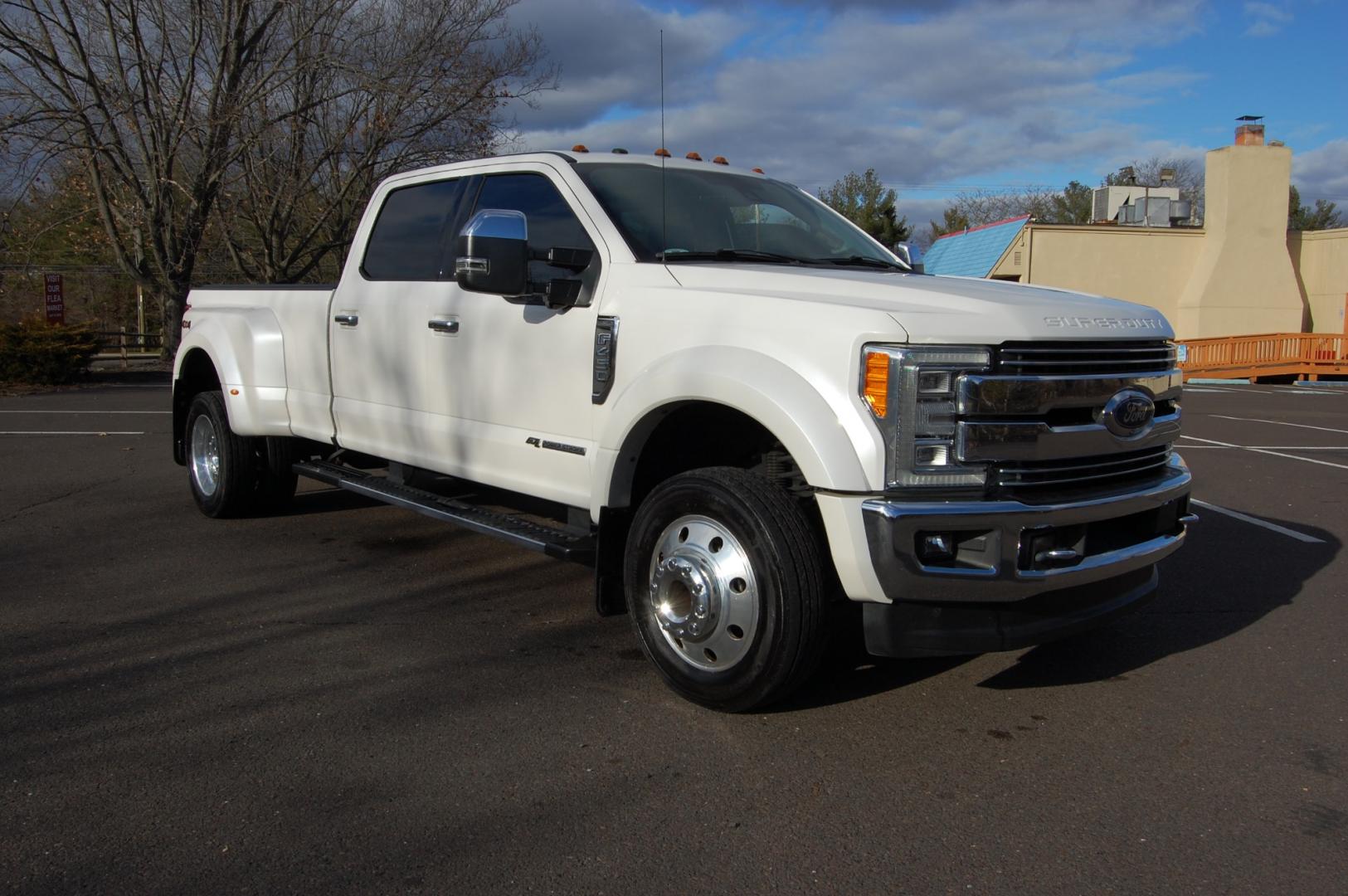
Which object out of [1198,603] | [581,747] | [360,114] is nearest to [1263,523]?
[1198,603]

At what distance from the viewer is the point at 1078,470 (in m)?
3.85

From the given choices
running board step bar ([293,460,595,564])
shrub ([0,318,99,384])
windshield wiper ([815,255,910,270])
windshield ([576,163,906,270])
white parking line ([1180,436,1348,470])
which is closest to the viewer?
running board step bar ([293,460,595,564])

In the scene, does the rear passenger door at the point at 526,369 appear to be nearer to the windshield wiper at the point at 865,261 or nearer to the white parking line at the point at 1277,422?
the windshield wiper at the point at 865,261

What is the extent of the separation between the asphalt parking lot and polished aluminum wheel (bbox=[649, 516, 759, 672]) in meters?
0.28

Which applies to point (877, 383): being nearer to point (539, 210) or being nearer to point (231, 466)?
point (539, 210)

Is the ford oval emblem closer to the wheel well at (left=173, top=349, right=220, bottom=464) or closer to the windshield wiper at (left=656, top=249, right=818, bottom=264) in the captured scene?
the windshield wiper at (left=656, top=249, right=818, bottom=264)

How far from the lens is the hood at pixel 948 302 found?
3.60 metres

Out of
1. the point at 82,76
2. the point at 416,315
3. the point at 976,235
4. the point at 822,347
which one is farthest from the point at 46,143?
the point at 976,235

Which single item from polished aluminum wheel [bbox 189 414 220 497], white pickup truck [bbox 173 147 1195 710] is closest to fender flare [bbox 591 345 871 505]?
white pickup truck [bbox 173 147 1195 710]

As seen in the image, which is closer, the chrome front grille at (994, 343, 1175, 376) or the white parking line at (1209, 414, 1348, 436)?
the chrome front grille at (994, 343, 1175, 376)

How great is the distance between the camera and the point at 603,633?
16.7 ft

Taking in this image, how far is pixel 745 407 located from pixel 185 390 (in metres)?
5.37

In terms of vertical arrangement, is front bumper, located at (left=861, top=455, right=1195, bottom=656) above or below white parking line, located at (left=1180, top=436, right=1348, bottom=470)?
above

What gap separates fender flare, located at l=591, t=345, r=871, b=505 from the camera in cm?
355
